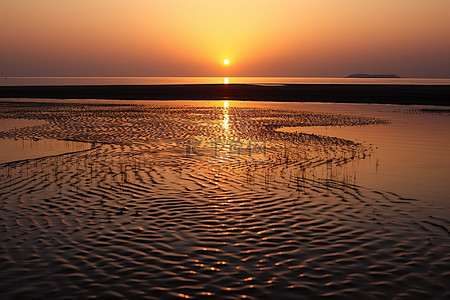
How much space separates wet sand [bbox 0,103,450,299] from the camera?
9.51 metres

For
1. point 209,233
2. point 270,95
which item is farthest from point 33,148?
point 270,95

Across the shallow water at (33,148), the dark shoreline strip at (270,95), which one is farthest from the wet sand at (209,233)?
the dark shoreline strip at (270,95)

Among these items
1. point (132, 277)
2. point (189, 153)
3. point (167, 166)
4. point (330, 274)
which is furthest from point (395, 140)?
point (132, 277)

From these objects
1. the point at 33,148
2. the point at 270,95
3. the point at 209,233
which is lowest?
the point at 209,233

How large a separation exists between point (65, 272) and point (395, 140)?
2613cm

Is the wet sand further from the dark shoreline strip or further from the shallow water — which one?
the dark shoreline strip

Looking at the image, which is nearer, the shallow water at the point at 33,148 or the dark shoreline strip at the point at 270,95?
the shallow water at the point at 33,148

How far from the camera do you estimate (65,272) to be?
9.98m

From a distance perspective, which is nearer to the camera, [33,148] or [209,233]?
[209,233]

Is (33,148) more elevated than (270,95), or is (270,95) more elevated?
(270,95)

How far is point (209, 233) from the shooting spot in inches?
496

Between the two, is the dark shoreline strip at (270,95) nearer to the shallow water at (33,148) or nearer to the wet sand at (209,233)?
the shallow water at (33,148)

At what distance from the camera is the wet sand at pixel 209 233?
951 cm

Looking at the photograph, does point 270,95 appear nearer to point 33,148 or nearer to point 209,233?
point 33,148
